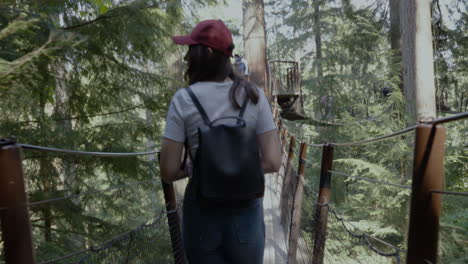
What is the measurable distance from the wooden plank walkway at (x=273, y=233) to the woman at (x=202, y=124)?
2.69 m

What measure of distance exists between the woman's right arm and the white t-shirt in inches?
2.8

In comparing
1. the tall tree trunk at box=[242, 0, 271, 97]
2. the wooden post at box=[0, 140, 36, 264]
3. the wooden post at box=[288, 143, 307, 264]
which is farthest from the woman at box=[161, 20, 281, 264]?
the tall tree trunk at box=[242, 0, 271, 97]

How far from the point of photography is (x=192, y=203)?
151cm

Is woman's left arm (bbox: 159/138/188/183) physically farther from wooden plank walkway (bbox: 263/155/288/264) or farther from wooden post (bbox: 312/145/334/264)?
wooden plank walkway (bbox: 263/155/288/264)

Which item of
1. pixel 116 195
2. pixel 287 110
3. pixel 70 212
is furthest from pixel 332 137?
pixel 70 212

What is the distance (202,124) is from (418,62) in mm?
5705

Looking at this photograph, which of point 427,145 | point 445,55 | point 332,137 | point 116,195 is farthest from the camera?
point 332,137

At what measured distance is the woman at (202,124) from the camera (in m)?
1.46

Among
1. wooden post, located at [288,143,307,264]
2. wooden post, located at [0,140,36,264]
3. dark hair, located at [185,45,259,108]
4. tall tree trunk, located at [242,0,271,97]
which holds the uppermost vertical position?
tall tree trunk, located at [242,0,271,97]

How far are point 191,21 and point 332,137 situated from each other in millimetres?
5051

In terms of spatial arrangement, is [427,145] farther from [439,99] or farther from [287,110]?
[287,110]

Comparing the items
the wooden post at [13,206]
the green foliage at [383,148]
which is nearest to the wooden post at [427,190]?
the wooden post at [13,206]

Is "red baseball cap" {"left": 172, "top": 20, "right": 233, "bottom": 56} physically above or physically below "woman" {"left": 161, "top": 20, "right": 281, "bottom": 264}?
above

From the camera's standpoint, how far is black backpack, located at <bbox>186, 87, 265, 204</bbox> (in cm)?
141
